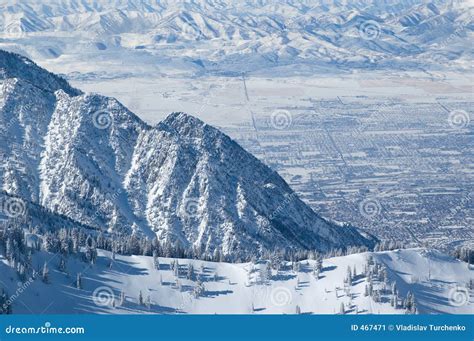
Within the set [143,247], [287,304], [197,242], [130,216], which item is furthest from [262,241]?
[287,304]

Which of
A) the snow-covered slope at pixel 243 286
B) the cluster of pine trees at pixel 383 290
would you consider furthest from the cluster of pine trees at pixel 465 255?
the cluster of pine trees at pixel 383 290

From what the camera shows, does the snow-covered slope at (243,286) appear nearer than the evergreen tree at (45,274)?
Yes

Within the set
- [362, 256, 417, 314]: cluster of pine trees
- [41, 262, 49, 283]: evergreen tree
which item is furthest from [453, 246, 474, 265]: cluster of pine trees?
[41, 262, 49, 283]: evergreen tree

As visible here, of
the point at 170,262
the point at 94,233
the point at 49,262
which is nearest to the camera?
the point at 49,262

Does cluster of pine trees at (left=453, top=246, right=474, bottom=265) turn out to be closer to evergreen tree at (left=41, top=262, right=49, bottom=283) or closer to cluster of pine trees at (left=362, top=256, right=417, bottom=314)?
cluster of pine trees at (left=362, top=256, right=417, bottom=314)

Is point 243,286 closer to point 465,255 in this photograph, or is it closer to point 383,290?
point 383,290

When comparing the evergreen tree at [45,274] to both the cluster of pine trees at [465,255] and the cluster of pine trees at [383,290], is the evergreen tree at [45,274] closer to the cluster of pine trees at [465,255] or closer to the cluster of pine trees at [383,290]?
the cluster of pine trees at [383,290]

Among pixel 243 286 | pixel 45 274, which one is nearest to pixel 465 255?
pixel 243 286

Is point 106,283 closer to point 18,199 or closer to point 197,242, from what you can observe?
point 18,199
